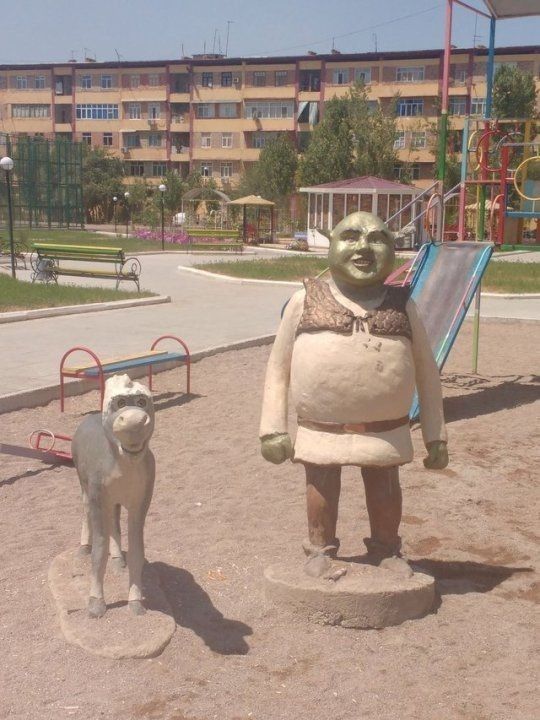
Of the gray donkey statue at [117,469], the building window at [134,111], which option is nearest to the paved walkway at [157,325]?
the gray donkey statue at [117,469]

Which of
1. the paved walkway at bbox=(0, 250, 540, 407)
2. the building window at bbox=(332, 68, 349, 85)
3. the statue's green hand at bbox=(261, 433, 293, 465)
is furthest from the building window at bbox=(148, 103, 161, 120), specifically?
the statue's green hand at bbox=(261, 433, 293, 465)

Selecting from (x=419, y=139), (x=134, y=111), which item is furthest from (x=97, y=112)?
(x=419, y=139)

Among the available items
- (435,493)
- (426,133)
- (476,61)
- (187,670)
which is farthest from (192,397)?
(476,61)

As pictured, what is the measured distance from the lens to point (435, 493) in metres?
5.59

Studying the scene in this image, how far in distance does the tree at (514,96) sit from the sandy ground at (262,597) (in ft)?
131

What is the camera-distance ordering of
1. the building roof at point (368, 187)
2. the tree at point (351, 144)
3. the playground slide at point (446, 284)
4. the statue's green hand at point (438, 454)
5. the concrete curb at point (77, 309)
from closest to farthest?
the statue's green hand at point (438, 454) < the playground slide at point (446, 284) < the concrete curb at point (77, 309) < the building roof at point (368, 187) < the tree at point (351, 144)

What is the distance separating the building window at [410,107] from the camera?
180ft

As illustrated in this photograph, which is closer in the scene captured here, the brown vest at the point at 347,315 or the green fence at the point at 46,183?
the brown vest at the point at 347,315

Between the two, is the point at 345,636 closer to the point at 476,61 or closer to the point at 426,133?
the point at 426,133

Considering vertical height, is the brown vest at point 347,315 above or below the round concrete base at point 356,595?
above

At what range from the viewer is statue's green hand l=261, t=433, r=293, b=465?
3.79m

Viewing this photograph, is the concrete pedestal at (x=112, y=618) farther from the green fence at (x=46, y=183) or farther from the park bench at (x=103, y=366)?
the green fence at (x=46, y=183)

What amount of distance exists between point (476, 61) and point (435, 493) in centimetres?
5374

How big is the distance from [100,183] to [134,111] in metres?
8.32
